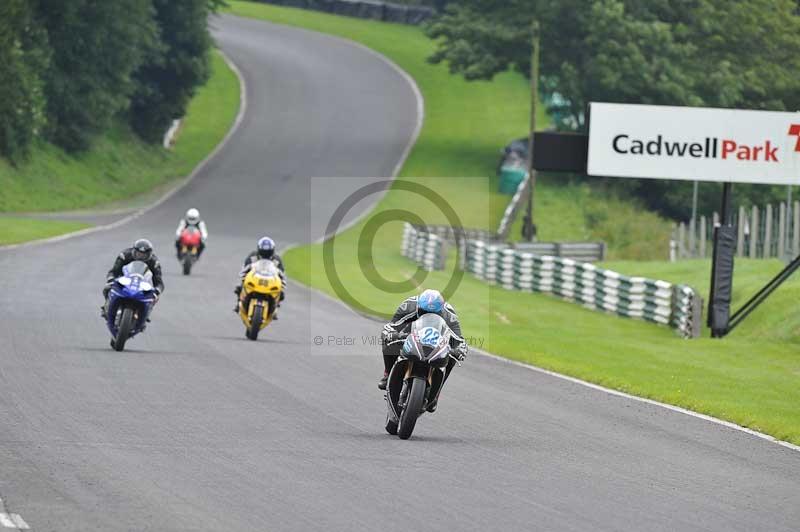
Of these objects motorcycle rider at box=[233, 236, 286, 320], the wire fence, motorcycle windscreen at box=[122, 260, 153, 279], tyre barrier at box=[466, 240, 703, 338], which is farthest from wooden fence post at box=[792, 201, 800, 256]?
motorcycle windscreen at box=[122, 260, 153, 279]

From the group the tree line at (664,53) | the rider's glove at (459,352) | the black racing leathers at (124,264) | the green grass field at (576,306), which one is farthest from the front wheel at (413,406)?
the tree line at (664,53)

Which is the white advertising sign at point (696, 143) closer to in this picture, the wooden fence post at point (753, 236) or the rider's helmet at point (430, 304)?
the wooden fence post at point (753, 236)

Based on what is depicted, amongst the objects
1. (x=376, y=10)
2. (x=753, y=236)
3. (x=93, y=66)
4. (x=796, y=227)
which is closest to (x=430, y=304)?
(x=796, y=227)

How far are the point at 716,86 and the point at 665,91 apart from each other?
2.24 m

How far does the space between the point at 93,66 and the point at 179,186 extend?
21.7 ft

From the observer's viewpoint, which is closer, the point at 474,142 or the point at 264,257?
the point at 264,257

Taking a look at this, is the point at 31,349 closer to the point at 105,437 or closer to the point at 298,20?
the point at 105,437

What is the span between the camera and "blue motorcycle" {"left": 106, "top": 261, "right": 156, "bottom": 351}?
19859 millimetres

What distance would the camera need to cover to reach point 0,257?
3566cm

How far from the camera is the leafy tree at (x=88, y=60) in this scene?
59.4 meters

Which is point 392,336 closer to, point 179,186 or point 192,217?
point 192,217

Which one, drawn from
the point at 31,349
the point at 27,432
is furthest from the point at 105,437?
the point at 31,349

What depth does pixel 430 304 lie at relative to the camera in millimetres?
14023

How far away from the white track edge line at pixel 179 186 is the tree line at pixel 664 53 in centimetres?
1262
